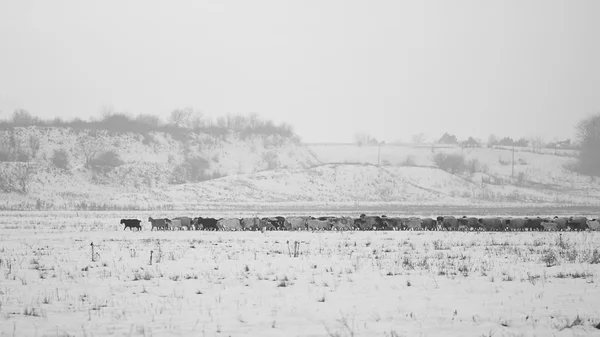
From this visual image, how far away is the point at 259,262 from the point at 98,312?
25.7ft

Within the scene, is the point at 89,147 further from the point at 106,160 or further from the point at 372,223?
the point at 372,223

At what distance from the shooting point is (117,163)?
100250 mm

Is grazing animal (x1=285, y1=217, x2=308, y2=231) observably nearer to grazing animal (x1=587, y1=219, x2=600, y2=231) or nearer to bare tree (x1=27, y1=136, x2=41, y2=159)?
grazing animal (x1=587, y1=219, x2=600, y2=231)

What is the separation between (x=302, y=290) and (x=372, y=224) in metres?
22.5

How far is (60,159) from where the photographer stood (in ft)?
323

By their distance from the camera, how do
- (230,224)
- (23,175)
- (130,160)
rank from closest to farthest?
(230,224)
(23,175)
(130,160)

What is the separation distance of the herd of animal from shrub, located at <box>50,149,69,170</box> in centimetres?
6760

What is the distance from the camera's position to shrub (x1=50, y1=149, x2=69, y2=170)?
318 feet

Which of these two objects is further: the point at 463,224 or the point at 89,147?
the point at 89,147

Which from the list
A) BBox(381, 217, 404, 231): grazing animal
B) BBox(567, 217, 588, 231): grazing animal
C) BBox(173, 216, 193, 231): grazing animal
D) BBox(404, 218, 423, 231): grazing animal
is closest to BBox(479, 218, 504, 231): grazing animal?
BBox(404, 218, 423, 231): grazing animal

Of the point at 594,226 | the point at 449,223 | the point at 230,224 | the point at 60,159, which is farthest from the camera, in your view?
the point at 60,159

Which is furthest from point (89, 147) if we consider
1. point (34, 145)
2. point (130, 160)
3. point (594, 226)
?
point (594, 226)

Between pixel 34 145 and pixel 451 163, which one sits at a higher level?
pixel 34 145

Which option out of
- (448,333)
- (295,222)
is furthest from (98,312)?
(295,222)
